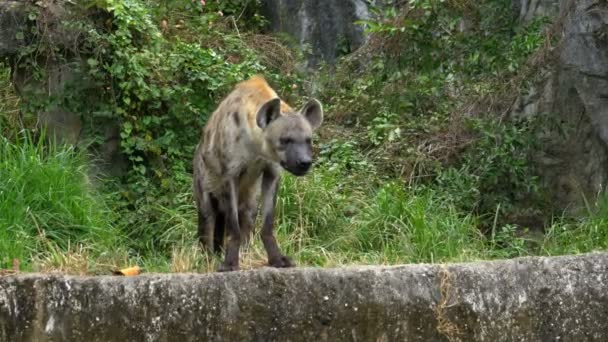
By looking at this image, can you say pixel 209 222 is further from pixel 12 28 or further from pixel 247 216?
pixel 12 28

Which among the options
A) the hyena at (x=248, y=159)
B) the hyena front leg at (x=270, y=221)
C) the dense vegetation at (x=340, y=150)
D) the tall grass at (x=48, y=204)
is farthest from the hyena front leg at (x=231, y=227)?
the tall grass at (x=48, y=204)

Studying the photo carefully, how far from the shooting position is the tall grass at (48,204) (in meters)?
6.65

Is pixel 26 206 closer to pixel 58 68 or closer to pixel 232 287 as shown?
pixel 58 68

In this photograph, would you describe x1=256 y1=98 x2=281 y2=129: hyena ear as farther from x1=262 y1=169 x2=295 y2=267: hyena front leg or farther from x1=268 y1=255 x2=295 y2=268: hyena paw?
x1=268 y1=255 x2=295 y2=268: hyena paw

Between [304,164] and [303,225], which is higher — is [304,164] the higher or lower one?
the higher one

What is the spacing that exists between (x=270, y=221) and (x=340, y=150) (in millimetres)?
3096

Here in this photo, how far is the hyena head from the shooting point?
217 inches

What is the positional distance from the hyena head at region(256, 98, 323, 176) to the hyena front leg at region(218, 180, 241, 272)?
0.93 ft

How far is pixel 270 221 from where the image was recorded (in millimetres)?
5699

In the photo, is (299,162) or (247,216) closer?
(299,162)

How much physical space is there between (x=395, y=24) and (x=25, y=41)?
9.04ft

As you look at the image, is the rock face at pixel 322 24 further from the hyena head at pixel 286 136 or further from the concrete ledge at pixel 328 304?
the concrete ledge at pixel 328 304

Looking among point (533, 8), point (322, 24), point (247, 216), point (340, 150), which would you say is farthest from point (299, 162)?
point (322, 24)

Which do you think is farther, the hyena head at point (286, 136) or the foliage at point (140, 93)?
the foliage at point (140, 93)
